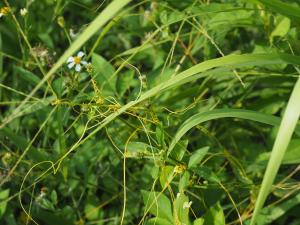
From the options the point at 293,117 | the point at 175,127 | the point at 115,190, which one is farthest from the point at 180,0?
the point at 293,117

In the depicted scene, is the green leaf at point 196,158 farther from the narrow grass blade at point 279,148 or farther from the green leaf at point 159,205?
the narrow grass blade at point 279,148

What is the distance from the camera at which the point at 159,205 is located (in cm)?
120

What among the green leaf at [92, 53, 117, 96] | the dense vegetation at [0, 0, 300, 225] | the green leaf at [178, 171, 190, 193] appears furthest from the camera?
the green leaf at [92, 53, 117, 96]

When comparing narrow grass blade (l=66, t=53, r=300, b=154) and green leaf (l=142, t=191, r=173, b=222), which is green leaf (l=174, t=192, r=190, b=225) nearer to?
green leaf (l=142, t=191, r=173, b=222)

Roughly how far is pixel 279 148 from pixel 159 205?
1.28ft

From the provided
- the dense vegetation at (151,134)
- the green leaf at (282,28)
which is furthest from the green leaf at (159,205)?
the green leaf at (282,28)

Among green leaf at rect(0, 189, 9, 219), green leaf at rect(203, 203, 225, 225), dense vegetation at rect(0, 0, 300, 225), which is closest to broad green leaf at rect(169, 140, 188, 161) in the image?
dense vegetation at rect(0, 0, 300, 225)

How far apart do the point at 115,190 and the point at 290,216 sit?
44 centimetres

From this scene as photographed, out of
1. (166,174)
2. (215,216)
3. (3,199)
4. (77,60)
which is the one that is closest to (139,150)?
(166,174)

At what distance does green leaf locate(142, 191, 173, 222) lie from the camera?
1188 mm

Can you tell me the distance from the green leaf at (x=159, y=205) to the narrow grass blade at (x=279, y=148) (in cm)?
33

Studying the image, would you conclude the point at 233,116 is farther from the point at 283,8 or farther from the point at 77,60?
the point at 77,60

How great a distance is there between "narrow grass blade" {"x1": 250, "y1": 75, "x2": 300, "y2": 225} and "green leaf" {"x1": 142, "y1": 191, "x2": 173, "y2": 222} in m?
0.33

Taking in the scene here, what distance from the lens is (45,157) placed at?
142 centimetres
